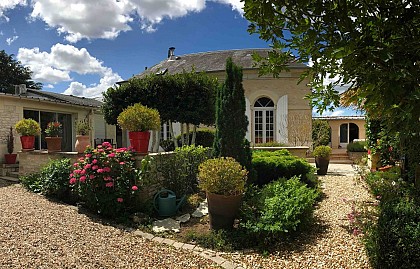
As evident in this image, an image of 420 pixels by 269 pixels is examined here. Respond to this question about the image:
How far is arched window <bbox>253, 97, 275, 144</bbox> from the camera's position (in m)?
16.0

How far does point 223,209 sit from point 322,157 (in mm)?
6215

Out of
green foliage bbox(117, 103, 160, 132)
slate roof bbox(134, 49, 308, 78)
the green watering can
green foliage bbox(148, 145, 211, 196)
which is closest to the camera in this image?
the green watering can

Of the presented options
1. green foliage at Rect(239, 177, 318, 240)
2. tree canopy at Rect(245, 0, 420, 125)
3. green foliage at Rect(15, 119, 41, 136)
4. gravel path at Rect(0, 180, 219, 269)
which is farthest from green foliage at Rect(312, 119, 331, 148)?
tree canopy at Rect(245, 0, 420, 125)

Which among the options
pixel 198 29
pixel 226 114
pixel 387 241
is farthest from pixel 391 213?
pixel 198 29

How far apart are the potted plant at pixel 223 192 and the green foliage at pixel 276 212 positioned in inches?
10.2

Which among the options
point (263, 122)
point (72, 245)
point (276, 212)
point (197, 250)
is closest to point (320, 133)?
point (263, 122)

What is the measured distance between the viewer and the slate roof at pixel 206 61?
672 inches

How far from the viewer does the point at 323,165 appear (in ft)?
32.3

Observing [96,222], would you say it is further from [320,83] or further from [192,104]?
[192,104]

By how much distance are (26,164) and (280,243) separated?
24.8ft

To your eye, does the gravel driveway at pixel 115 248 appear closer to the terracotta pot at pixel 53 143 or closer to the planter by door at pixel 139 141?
the planter by door at pixel 139 141

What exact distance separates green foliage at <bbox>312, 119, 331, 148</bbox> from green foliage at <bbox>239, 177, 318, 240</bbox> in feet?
34.2

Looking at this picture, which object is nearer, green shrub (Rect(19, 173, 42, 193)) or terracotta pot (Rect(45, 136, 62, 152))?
green shrub (Rect(19, 173, 42, 193))

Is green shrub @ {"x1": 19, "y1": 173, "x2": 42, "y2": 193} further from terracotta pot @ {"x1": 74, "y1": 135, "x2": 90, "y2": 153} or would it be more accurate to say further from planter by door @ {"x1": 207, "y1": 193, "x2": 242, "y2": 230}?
planter by door @ {"x1": 207, "y1": 193, "x2": 242, "y2": 230}
